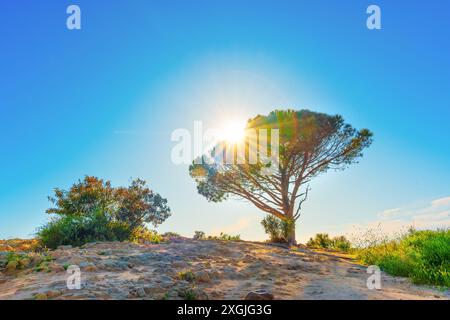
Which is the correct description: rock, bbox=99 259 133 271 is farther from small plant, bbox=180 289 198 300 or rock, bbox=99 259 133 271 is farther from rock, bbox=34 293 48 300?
small plant, bbox=180 289 198 300

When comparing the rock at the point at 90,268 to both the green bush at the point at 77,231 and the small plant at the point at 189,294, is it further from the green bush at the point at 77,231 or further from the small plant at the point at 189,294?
the green bush at the point at 77,231

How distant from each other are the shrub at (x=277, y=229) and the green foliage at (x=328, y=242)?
202 centimetres

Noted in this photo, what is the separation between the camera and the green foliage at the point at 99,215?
397 inches

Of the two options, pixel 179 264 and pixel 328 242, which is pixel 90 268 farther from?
pixel 328 242

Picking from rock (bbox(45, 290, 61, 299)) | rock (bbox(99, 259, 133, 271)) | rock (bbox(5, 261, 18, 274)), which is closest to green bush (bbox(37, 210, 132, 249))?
rock (bbox(5, 261, 18, 274))

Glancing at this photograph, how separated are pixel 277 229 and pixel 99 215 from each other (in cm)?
1026

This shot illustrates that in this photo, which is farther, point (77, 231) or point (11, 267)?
point (77, 231)

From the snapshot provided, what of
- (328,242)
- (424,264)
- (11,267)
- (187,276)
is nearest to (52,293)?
(187,276)

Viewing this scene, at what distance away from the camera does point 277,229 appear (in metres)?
18.3

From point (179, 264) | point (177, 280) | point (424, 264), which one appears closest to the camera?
point (177, 280)

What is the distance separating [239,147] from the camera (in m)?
20.9

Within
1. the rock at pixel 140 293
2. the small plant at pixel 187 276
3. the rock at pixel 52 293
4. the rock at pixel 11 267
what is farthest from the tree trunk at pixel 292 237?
the rock at pixel 52 293
